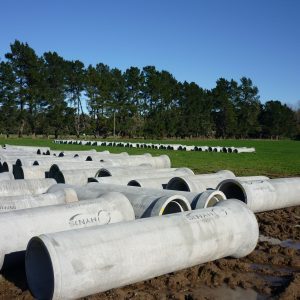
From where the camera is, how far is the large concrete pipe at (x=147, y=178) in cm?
1038

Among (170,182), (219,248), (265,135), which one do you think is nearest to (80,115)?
(265,135)

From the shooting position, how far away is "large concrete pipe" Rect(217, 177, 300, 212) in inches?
376

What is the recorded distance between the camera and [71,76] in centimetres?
7456

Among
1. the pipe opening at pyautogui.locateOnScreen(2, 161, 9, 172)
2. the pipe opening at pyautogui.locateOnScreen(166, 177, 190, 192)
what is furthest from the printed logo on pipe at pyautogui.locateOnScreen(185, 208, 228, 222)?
the pipe opening at pyautogui.locateOnScreen(2, 161, 9, 172)

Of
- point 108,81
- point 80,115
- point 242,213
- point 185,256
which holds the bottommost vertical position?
point 185,256

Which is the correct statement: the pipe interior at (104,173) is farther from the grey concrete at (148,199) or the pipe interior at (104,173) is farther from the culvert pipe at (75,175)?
the grey concrete at (148,199)

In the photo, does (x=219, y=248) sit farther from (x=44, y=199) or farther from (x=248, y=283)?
(x=44, y=199)

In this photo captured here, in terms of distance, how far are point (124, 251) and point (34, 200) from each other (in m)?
3.01

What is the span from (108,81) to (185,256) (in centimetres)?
7174

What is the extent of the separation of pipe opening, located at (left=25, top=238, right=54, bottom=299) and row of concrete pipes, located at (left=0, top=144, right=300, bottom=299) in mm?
12

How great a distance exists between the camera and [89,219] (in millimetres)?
6543

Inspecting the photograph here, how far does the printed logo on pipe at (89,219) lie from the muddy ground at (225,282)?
1.04 meters

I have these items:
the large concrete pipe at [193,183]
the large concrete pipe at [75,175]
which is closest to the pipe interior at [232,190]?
the large concrete pipe at [193,183]

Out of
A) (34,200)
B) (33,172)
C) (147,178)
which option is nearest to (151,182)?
(147,178)
